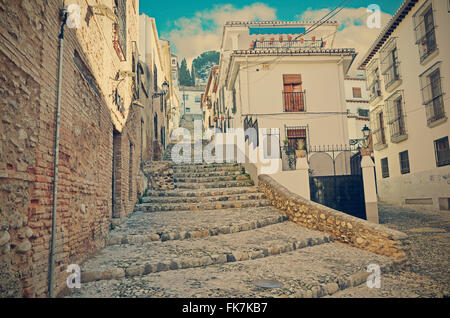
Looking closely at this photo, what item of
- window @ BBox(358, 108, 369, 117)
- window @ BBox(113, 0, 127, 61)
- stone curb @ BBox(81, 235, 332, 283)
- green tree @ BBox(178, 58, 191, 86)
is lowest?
stone curb @ BBox(81, 235, 332, 283)

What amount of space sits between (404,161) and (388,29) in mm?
6447

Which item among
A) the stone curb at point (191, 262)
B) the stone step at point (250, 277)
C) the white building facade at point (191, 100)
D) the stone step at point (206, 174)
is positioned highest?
the white building facade at point (191, 100)

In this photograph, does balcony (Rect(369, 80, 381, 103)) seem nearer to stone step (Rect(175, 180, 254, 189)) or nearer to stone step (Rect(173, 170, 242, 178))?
stone step (Rect(173, 170, 242, 178))

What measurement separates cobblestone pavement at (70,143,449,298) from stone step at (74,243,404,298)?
11 millimetres

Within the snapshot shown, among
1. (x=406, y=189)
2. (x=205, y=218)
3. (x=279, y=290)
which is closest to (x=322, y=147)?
(x=406, y=189)

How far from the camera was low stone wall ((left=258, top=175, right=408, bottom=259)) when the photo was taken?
4.99 m

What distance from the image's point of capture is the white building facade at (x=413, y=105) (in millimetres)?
11445

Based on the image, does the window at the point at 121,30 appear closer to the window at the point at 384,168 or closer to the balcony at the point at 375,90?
the balcony at the point at 375,90

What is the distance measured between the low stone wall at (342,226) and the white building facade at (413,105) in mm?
7491

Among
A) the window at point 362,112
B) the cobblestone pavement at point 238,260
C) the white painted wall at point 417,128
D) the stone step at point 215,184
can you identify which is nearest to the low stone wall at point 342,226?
the cobblestone pavement at point 238,260

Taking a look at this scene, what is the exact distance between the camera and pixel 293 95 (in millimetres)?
14766

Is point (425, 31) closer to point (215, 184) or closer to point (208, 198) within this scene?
point (215, 184)

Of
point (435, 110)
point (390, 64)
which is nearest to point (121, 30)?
point (435, 110)

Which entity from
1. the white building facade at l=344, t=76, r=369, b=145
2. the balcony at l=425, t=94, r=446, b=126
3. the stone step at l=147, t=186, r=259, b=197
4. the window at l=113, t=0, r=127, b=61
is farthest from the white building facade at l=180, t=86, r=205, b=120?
the window at l=113, t=0, r=127, b=61
